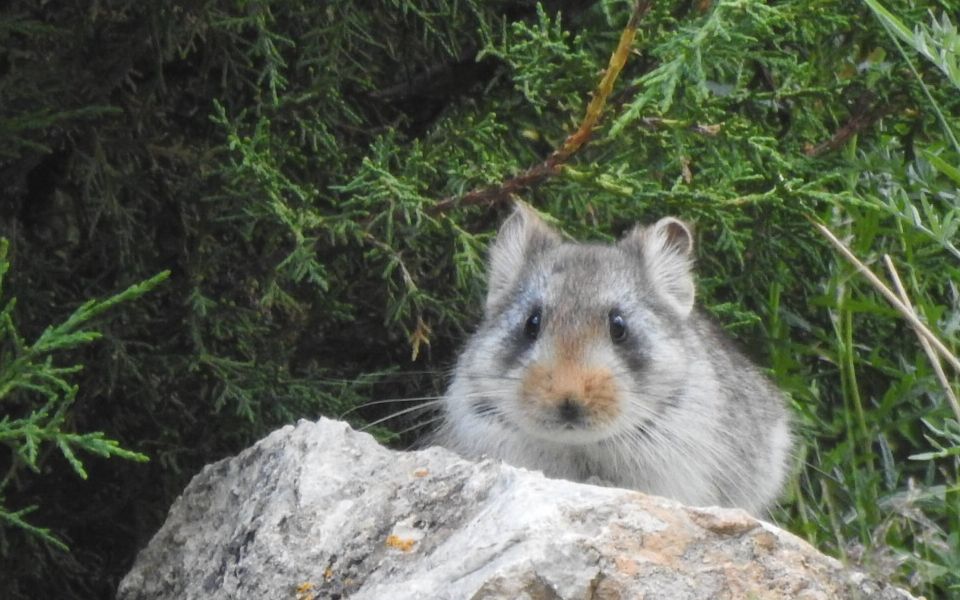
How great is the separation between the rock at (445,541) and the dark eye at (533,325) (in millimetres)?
748

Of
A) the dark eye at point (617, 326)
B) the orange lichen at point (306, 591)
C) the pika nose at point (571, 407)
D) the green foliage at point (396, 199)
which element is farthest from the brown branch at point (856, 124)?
the orange lichen at point (306, 591)

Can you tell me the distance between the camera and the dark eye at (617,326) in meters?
4.64

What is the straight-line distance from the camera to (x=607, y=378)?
4367 mm

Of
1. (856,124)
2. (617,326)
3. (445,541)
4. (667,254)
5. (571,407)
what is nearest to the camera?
(445,541)

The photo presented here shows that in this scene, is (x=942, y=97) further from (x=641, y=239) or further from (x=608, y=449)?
(x=608, y=449)

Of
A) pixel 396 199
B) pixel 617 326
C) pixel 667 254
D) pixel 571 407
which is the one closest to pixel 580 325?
pixel 617 326

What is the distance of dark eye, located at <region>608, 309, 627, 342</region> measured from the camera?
183 inches

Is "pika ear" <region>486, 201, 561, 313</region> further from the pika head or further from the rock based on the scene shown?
the rock

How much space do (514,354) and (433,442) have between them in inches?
27.0

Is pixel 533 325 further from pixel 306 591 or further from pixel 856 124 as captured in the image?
pixel 856 124

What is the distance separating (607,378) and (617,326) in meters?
0.33

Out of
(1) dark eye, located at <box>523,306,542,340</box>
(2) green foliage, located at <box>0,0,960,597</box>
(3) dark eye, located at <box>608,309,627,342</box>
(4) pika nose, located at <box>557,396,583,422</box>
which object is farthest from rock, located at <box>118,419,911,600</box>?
(2) green foliage, located at <box>0,0,960,597</box>

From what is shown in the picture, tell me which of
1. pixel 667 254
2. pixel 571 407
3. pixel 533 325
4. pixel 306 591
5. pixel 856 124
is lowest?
pixel 306 591

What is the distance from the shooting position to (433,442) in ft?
17.1
